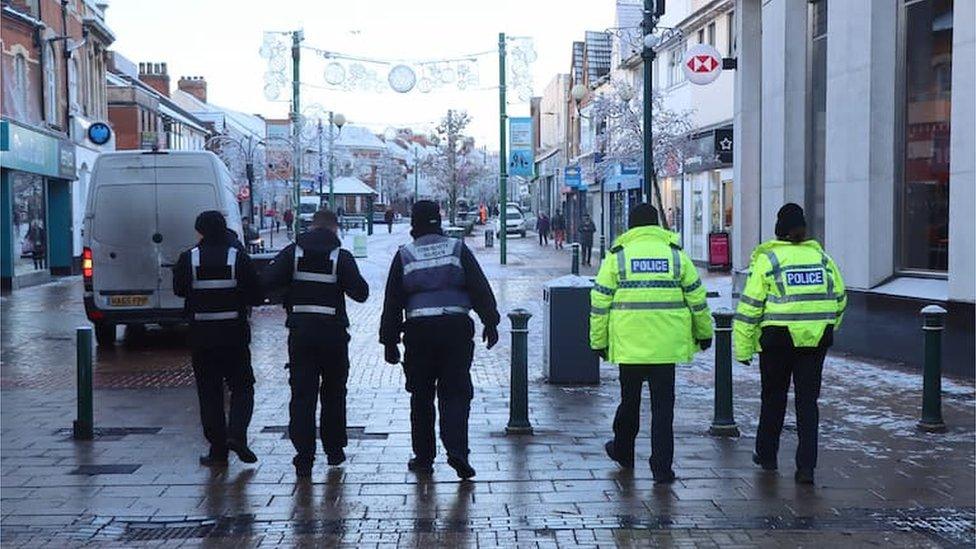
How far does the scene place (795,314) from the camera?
23.5 ft

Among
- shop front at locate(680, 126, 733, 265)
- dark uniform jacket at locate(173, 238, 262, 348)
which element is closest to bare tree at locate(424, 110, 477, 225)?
shop front at locate(680, 126, 733, 265)

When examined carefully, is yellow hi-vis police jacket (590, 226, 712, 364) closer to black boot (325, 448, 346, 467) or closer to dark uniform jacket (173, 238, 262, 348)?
black boot (325, 448, 346, 467)

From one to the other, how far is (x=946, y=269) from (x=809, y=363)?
597 cm

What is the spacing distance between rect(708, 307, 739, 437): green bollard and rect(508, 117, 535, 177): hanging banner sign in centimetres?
2557

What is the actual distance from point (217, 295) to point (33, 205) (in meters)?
23.3

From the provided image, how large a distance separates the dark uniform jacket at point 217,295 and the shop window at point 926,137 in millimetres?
7967

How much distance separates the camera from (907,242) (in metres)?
13.1

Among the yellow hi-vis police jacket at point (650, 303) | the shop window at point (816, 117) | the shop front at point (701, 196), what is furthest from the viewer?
the shop front at point (701, 196)

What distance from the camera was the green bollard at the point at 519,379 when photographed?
875cm

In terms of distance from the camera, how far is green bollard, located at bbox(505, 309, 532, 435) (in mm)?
8750

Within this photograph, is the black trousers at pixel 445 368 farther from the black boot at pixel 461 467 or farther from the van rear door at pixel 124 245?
the van rear door at pixel 124 245

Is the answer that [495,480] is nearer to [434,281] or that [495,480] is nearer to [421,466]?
[421,466]

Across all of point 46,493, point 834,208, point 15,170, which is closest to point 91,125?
point 15,170

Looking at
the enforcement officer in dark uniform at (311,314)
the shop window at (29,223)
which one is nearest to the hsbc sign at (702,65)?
the enforcement officer in dark uniform at (311,314)
